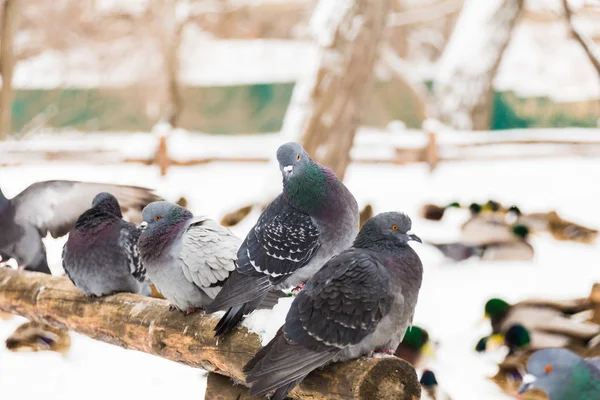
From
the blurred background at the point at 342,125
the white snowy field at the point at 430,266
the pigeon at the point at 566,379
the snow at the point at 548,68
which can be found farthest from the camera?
the snow at the point at 548,68

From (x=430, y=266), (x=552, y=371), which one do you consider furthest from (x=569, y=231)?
(x=552, y=371)

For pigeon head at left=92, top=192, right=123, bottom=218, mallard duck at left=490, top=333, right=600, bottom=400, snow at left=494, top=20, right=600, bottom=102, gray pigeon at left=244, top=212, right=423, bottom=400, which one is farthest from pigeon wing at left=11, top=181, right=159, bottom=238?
snow at left=494, top=20, right=600, bottom=102

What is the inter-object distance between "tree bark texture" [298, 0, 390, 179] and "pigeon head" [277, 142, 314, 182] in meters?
2.91

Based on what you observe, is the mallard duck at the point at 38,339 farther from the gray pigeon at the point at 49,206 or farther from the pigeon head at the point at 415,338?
the pigeon head at the point at 415,338

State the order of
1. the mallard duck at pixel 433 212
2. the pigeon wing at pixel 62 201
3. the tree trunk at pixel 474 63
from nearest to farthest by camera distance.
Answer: the pigeon wing at pixel 62 201 → the mallard duck at pixel 433 212 → the tree trunk at pixel 474 63

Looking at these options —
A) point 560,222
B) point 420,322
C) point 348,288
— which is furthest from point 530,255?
point 348,288

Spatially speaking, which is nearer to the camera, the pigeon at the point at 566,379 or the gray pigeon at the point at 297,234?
the gray pigeon at the point at 297,234

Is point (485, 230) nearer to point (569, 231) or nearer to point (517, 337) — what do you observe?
point (569, 231)

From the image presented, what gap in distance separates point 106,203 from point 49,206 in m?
0.35

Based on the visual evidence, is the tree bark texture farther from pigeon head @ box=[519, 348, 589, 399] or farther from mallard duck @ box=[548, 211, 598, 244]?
pigeon head @ box=[519, 348, 589, 399]

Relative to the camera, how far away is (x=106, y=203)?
2.15 meters

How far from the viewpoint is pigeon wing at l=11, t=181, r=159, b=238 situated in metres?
2.30

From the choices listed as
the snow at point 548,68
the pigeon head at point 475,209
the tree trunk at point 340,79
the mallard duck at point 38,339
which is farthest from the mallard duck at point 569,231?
the snow at point 548,68

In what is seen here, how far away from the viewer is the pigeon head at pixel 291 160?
1.51 metres
